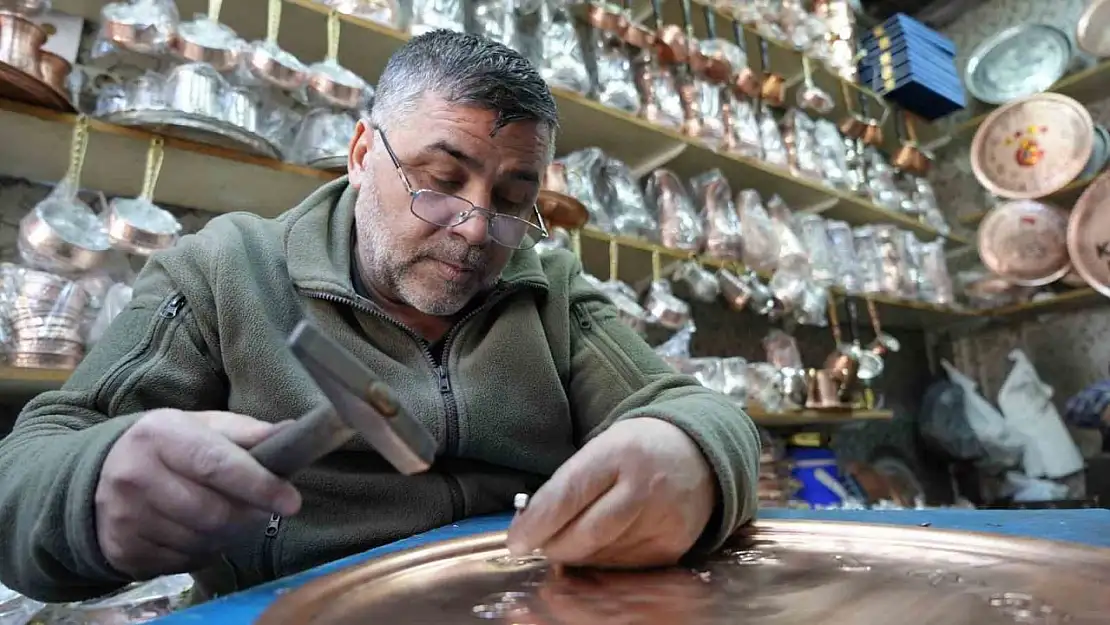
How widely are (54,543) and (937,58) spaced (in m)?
3.31

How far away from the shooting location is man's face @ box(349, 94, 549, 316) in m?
0.72

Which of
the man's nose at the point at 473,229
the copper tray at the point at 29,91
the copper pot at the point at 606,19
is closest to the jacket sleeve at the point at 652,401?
the man's nose at the point at 473,229

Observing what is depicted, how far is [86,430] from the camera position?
469mm

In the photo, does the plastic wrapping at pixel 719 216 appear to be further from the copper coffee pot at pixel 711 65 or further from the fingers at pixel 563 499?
the fingers at pixel 563 499

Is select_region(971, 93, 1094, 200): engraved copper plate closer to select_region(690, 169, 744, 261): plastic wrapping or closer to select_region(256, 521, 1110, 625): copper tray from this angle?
select_region(690, 169, 744, 261): plastic wrapping

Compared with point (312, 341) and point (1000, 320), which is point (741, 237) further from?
point (312, 341)

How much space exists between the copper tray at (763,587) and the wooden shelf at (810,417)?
1.35m

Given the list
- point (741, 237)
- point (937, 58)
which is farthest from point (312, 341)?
point (937, 58)

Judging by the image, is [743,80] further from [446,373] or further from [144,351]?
[144,351]

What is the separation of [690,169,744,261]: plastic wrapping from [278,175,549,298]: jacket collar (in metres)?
1.16

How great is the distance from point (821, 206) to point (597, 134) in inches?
39.1

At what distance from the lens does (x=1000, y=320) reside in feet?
9.29

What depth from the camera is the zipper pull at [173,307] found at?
650 mm

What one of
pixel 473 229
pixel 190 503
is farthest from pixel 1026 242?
pixel 190 503
